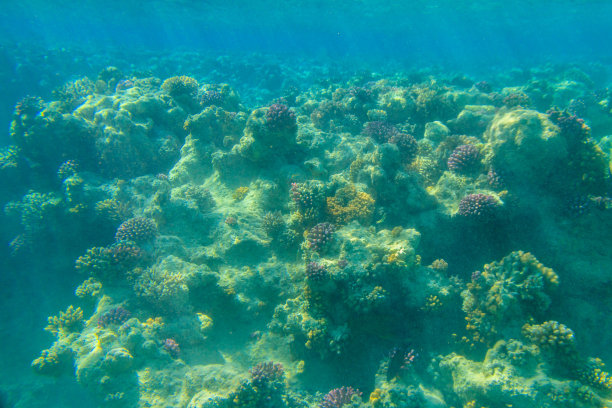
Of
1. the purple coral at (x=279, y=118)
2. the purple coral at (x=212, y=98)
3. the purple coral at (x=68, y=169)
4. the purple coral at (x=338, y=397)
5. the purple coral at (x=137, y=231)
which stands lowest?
the purple coral at (x=338, y=397)

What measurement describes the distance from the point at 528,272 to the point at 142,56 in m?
45.8

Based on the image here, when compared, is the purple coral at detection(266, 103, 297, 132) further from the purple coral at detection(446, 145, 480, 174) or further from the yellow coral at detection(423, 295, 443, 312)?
the yellow coral at detection(423, 295, 443, 312)

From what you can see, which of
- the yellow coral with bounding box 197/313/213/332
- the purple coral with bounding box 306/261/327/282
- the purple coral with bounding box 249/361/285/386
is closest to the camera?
the purple coral with bounding box 249/361/285/386

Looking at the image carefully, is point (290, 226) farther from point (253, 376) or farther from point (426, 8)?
point (426, 8)

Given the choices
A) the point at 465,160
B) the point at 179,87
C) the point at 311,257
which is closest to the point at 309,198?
the point at 311,257

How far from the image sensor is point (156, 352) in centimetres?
639

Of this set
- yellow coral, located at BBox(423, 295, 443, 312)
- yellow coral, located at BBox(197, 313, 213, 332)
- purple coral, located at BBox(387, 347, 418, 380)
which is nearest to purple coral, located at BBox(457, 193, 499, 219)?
yellow coral, located at BBox(423, 295, 443, 312)

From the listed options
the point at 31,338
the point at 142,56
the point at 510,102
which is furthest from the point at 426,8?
the point at 31,338

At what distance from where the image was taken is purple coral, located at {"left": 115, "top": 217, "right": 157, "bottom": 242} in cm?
814

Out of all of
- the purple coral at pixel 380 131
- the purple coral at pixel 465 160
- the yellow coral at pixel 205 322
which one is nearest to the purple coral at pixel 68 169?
the yellow coral at pixel 205 322

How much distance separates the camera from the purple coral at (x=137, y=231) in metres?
8.14

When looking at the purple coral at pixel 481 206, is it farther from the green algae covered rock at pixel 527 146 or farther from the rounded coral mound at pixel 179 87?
the rounded coral mound at pixel 179 87

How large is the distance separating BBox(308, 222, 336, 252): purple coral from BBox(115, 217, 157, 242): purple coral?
202 inches

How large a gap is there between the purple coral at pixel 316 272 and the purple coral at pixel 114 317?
5.09 m
